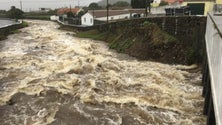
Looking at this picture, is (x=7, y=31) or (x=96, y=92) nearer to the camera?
(x=96, y=92)

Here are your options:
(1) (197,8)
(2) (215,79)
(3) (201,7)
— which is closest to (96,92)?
(2) (215,79)

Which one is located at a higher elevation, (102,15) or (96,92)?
(102,15)

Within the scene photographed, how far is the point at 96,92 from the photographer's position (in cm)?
1455

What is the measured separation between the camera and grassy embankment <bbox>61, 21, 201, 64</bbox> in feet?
67.3

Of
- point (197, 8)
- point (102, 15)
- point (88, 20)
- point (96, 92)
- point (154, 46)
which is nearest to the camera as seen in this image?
point (96, 92)

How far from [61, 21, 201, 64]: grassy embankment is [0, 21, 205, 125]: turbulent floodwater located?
1.19 meters

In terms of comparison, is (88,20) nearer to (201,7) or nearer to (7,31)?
(7,31)

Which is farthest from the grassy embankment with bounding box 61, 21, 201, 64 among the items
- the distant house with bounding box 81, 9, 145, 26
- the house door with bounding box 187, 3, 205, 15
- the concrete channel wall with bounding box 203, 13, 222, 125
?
the distant house with bounding box 81, 9, 145, 26

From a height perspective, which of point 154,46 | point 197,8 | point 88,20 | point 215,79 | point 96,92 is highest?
point 197,8

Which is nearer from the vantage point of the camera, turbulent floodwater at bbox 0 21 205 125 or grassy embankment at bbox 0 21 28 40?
turbulent floodwater at bbox 0 21 205 125

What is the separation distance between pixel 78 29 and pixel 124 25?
46.6 ft

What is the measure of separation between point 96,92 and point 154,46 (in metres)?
9.08

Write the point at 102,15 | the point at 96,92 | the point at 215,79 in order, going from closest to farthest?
the point at 215,79 → the point at 96,92 → the point at 102,15

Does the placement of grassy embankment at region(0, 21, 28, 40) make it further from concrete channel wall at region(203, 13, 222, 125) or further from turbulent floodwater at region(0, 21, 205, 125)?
concrete channel wall at region(203, 13, 222, 125)
